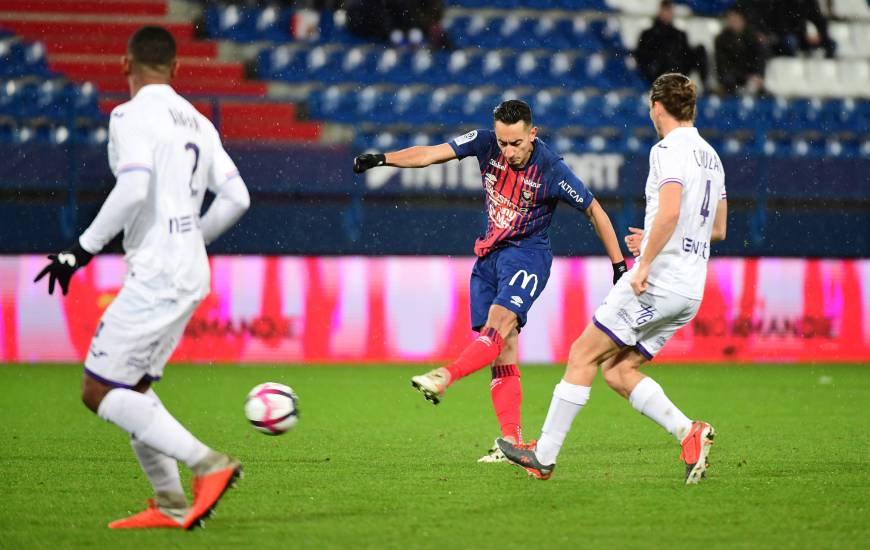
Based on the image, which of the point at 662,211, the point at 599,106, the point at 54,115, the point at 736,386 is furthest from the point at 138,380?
the point at 599,106

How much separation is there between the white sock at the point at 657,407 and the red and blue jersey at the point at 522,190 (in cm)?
105

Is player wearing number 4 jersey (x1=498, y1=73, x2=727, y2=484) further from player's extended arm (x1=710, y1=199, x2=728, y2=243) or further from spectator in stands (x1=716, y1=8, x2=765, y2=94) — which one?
spectator in stands (x1=716, y1=8, x2=765, y2=94)

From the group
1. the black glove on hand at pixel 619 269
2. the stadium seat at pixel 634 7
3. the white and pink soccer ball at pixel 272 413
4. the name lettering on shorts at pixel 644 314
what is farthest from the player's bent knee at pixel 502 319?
the stadium seat at pixel 634 7

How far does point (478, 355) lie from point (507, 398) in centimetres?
72

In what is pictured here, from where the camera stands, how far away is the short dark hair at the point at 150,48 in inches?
185

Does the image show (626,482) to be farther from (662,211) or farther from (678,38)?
(678,38)

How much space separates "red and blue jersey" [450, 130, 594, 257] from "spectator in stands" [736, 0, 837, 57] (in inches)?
451

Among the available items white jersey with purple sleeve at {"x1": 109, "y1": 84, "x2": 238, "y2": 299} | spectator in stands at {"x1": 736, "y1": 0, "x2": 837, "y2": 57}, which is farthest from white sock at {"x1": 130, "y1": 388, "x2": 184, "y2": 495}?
spectator in stands at {"x1": 736, "y1": 0, "x2": 837, "y2": 57}

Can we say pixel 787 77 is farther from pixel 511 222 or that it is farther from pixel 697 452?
pixel 697 452

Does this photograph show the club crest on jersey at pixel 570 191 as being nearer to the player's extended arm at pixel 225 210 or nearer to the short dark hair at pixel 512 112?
the short dark hair at pixel 512 112

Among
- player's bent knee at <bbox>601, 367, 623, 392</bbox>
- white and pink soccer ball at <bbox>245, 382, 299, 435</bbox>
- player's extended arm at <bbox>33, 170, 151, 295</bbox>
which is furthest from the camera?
player's bent knee at <bbox>601, 367, 623, 392</bbox>

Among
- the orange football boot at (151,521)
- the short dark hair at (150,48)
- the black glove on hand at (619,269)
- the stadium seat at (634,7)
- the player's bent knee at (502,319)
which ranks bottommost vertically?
the orange football boot at (151,521)

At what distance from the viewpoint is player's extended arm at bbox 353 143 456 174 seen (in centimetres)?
622

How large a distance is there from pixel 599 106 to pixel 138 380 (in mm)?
11876
